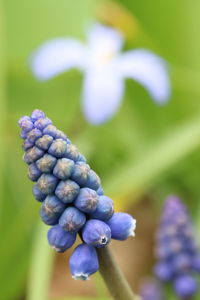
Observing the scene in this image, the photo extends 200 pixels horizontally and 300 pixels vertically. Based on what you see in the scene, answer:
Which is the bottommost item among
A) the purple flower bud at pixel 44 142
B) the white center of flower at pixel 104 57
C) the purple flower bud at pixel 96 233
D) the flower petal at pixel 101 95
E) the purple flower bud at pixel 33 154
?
the purple flower bud at pixel 96 233

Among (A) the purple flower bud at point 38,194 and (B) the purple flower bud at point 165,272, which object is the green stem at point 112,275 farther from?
(B) the purple flower bud at point 165,272

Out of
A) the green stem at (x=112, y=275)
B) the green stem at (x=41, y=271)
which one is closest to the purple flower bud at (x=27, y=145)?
the green stem at (x=112, y=275)

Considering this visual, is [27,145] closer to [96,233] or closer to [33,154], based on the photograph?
[33,154]

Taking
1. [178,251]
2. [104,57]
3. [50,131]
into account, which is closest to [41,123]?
[50,131]

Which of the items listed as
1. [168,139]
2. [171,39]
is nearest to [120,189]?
[168,139]

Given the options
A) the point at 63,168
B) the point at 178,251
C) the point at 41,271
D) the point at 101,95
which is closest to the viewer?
the point at 63,168
